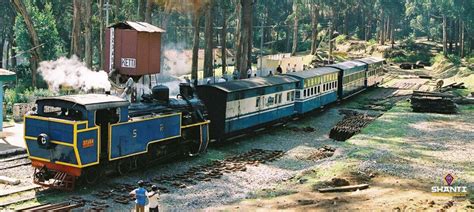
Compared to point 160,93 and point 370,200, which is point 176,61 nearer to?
point 160,93

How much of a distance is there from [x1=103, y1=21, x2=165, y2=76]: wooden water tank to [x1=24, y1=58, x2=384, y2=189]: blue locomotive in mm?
5042

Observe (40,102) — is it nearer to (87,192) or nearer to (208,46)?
(87,192)

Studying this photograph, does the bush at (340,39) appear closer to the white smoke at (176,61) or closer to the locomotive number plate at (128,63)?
the white smoke at (176,61)

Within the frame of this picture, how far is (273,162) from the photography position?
71.1ft

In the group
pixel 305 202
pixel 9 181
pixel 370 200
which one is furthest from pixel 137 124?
pixel 370 200

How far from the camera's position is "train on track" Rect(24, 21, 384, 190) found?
15898 mm

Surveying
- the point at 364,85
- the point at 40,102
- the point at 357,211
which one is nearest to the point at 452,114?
the point at 364,85

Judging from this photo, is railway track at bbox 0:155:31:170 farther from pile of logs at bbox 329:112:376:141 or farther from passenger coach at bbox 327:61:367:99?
passenger coach at bbox 327:61:367:99

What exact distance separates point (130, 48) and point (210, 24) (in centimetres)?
1669

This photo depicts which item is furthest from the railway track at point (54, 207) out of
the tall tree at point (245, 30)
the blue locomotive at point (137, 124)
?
the tall tree at point (245, 30)

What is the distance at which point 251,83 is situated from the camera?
26594 mm

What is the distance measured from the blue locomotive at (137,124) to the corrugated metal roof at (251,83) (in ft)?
0.17

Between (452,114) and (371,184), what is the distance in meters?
18.3

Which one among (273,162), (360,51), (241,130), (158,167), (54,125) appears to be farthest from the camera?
(360,51)
